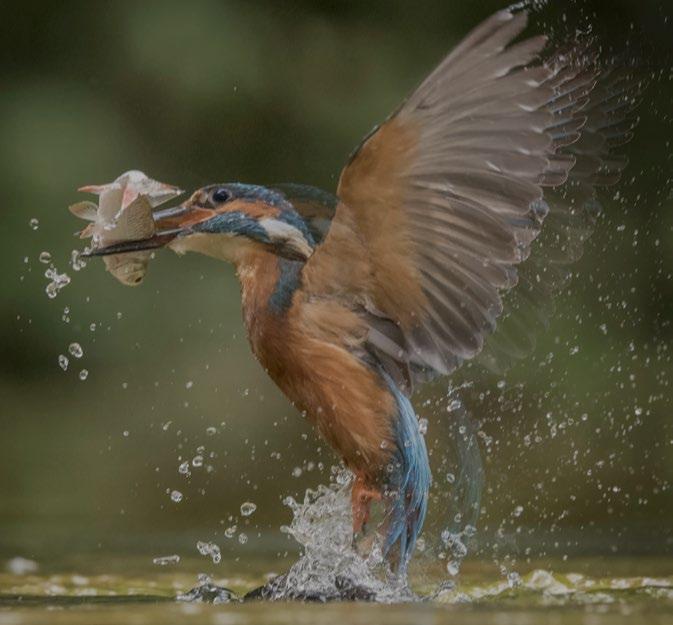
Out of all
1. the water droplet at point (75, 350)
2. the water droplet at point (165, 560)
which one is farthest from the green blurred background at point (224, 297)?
the water droplet at point (165, 560)

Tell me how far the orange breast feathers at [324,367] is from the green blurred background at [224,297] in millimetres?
3241

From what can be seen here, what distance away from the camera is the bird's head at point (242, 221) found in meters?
4.06

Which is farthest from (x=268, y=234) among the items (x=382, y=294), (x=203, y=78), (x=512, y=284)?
(x=203, y=78)

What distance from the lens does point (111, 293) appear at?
8.04 meters

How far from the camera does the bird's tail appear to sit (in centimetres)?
409

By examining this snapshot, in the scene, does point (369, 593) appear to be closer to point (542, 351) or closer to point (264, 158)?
point (542, 351)

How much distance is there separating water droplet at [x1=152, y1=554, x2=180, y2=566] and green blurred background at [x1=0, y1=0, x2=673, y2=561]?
2128mm

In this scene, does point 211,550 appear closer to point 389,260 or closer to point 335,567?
point 335,567

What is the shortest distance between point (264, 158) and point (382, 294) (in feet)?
15.3

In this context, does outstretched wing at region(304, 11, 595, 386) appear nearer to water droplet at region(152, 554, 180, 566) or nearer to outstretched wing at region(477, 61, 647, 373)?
outstretched wing at region(477, 61, 647, 373)

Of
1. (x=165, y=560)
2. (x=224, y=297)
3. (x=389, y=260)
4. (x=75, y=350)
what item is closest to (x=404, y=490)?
(x=389, y=260)

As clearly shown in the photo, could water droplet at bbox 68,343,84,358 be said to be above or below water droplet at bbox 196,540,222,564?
above

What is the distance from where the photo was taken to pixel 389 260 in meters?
4.05

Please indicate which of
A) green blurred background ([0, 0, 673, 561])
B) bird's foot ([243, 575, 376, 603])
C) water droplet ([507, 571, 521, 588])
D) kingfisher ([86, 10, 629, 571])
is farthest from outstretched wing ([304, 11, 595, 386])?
green blurred background ([0, 0, 673, 561])
